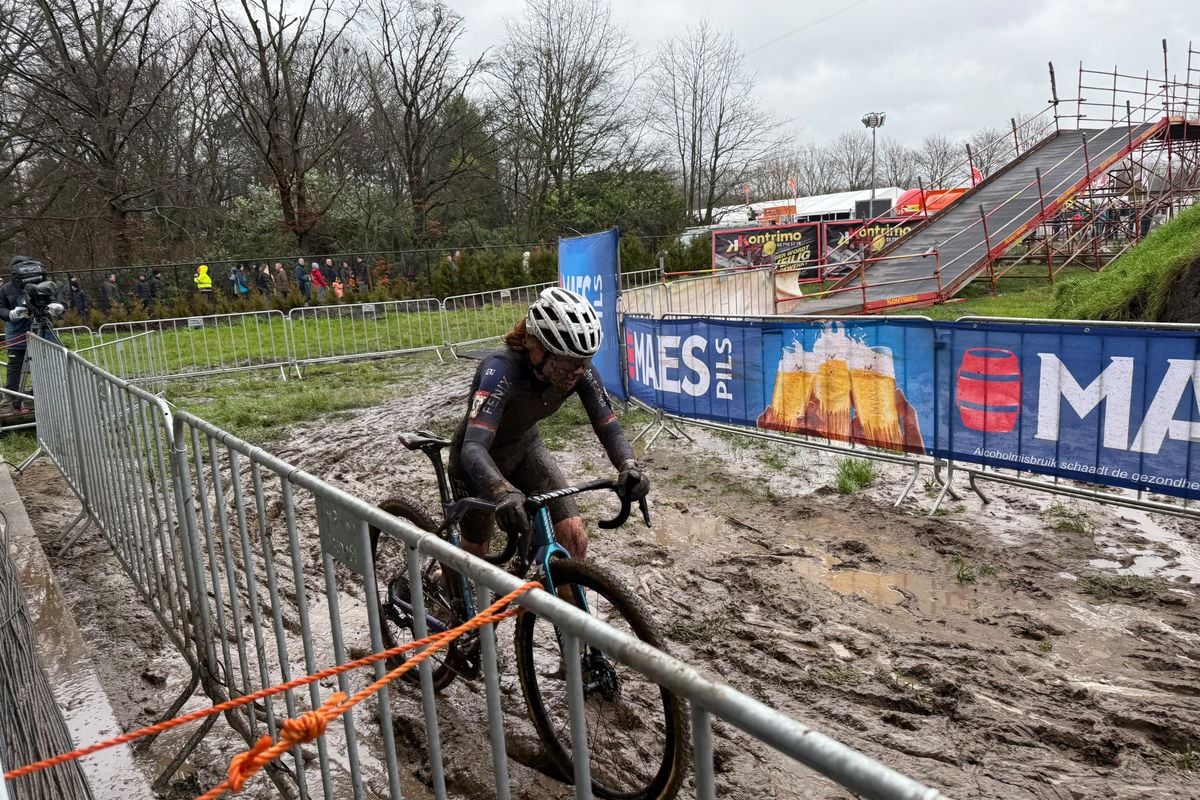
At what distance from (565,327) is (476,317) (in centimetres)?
1505

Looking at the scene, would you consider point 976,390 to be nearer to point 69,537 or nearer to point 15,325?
point 69,537

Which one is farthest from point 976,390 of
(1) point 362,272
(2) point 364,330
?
(1) point 362,272

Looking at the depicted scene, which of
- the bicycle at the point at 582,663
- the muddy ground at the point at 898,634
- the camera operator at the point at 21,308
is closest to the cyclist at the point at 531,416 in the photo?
the bicycle at the point at 582,663

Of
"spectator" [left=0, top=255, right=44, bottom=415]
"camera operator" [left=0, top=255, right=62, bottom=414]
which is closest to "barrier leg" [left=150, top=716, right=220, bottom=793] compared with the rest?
"camera operator" [left=0, top=255, right=62, bottom=414]

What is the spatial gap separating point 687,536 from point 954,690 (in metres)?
2.60

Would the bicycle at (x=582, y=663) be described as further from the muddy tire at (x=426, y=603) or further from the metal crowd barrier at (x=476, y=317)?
the metal crowd barrier at (x=476, y=317)

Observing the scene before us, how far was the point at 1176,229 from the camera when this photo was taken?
41.8 ft

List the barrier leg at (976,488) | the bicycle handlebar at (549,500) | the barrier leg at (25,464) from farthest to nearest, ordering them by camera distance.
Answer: the barrier leg at (25,464) < the barrier leg at (976,488) < the bicycle handlebar at (549,500)

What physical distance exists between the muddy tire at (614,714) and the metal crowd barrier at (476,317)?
14.0 meters

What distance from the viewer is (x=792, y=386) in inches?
308

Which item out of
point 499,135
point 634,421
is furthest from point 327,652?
point 499,135

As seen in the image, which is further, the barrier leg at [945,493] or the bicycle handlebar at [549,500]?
the barrier leg at [945,493]

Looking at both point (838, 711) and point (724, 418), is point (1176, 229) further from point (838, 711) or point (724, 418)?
point (838, 711)

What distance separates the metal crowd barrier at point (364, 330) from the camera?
16.9m
